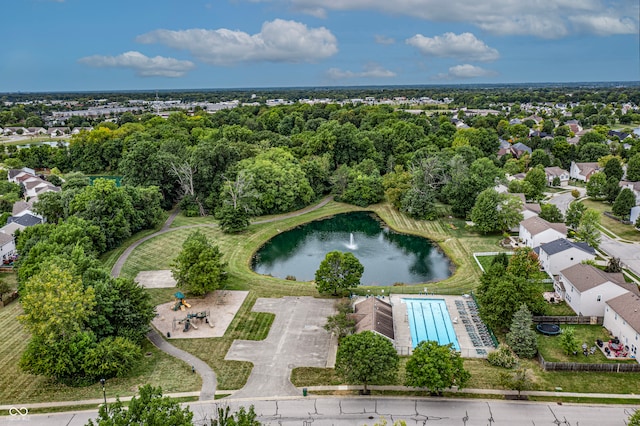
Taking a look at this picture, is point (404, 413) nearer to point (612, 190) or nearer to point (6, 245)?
point (6, 245)

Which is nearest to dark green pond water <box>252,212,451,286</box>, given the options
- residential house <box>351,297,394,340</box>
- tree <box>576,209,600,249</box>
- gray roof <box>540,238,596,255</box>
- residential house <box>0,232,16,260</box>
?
residential house <box>351,297,394,340</box>

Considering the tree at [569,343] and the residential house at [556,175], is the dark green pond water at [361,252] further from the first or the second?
the residential house at [556,175]

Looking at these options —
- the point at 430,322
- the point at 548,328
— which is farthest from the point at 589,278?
the point at 430,322

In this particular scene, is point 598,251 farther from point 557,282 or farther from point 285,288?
point 285,288

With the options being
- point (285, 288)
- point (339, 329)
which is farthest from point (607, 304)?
point (285, 288)

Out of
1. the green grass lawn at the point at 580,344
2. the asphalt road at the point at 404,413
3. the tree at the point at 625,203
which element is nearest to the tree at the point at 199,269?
the asphalt road at the point at 404,413

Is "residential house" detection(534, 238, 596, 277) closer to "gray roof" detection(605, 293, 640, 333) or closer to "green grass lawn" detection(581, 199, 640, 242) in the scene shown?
"gray roof" detection(605, 293, 640, 333)
